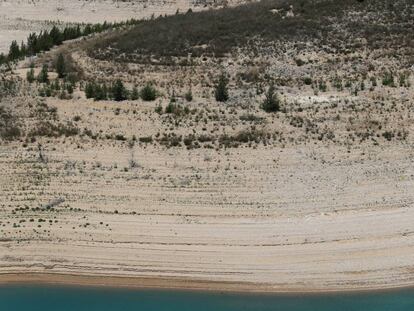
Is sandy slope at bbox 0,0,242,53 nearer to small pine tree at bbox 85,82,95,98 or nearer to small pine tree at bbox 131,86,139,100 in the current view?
small pine tree at bbox 85,82,95,98

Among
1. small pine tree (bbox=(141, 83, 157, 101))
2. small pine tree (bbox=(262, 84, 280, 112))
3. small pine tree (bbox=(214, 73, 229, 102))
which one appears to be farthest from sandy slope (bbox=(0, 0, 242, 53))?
small pine tree (bbox=(262, 84, 280, 112))

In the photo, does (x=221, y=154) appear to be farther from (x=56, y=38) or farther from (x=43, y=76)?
(x=56, y=38)

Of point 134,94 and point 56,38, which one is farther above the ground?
point 56,38

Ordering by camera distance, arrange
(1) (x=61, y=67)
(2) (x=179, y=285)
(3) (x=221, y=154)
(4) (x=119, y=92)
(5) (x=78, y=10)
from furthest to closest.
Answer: (5) (x=78, y=10) → (1) (x=61, y=67) → (4) (x=119, y=92) → (3) (x=221, y=154) → (2) (x=179, y=285)

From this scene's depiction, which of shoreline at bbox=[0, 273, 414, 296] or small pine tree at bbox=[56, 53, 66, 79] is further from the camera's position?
small pine tree at bbox=[56, 53, 66, 79]

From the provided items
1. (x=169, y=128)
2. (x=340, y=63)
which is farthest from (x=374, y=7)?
(x=169, y=128)

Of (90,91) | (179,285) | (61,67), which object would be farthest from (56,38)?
(179,285)

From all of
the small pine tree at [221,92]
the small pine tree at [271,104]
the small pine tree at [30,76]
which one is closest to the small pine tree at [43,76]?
the small pine tree at [30,76]

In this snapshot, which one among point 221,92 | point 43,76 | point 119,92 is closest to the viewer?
point 119,92

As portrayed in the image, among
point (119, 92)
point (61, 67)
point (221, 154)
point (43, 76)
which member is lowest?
point (221, 154)

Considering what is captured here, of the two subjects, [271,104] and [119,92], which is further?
[119,92]
